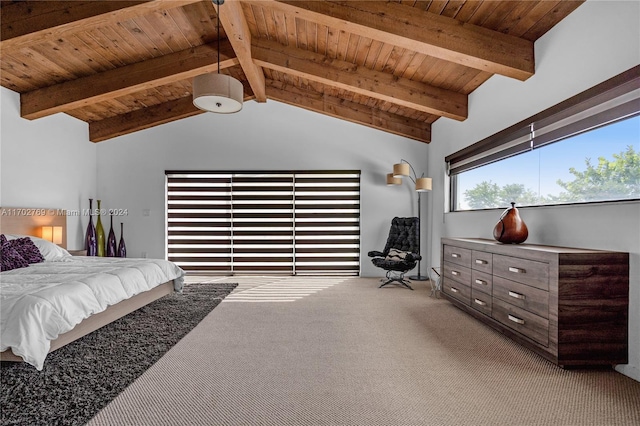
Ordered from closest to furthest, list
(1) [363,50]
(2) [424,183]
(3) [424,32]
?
(3) [424,32]
(1) [363,50]
(2) [424,183]

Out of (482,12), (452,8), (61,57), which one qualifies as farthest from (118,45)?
(482,12)

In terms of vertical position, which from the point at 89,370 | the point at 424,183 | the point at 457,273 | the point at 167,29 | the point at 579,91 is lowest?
the point at 89,370

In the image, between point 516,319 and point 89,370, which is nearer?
point 89,370

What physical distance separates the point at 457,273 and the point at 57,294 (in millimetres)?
3773

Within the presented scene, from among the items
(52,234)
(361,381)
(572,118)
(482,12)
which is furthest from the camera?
(52,234)

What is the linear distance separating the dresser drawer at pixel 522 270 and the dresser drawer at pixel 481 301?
30cm

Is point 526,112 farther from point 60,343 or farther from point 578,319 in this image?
point 60,343

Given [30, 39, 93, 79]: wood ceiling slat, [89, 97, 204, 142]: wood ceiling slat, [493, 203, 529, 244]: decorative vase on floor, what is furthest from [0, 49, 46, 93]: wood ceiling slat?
[493, 203, 529, 244]: decorative vase on floor

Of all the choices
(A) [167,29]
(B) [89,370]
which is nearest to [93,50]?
(A) [167,29]

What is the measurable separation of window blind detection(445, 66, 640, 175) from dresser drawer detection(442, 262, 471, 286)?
4.42ft

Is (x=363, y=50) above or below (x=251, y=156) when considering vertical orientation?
above

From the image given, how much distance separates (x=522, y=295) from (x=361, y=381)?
1481 millimetres

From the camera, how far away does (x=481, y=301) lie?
341cm

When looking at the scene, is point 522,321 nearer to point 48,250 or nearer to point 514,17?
point 514,17
